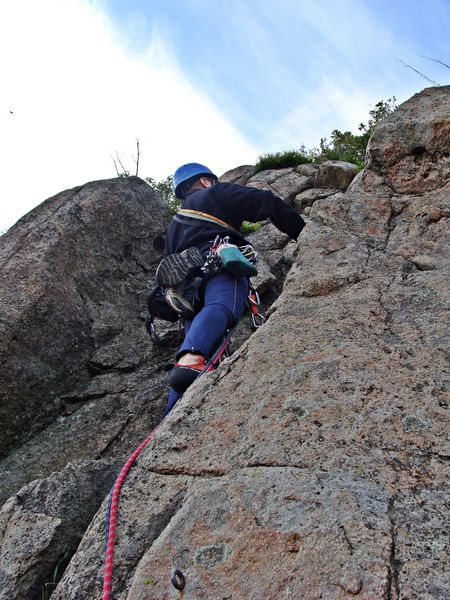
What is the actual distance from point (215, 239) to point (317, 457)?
345cm

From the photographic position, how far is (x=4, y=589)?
138 inches

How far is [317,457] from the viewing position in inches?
121

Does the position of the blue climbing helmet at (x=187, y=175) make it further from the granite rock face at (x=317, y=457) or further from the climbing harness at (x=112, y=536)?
the climbing harness at (x=112, y=536)

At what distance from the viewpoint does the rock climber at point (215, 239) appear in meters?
5.42

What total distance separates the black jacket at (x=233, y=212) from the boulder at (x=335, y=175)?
5.29m

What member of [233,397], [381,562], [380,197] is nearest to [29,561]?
[233,397]

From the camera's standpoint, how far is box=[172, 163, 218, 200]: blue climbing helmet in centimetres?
724

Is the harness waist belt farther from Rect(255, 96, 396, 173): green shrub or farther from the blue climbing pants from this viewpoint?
Rect(255, 96, 396, 173): green shrub

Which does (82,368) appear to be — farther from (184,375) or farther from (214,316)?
(184,375)

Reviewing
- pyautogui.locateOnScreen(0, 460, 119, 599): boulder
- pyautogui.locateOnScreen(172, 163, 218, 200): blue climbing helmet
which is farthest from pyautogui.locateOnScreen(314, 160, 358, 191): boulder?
pyautogui.locateOnScreen(0, 460, 119, 599): boulder

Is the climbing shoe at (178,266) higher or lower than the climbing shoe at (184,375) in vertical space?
higher

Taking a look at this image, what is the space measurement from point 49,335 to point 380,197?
164 inches

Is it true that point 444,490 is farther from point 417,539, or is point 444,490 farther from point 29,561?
point 29,561

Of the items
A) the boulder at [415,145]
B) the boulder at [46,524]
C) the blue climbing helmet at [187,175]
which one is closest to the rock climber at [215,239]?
the blue climbing helmet at [187,175]
